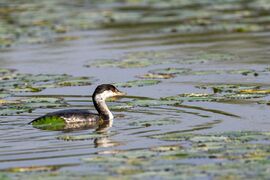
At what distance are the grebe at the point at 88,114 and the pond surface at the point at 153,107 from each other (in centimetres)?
A: 24

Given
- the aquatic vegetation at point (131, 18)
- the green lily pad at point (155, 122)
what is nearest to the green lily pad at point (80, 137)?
the green lily pad at point (155, 122)

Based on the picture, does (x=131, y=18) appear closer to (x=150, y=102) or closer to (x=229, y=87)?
(x=229, y=87)

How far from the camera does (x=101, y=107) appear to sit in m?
16.4

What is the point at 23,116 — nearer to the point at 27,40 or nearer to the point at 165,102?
the point at 165,102

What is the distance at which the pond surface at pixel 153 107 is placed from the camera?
39.2 feet

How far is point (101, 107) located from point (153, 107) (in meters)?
0.90

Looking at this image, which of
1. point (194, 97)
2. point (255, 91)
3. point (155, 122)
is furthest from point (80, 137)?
point (255, 91)

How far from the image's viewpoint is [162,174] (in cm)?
1127

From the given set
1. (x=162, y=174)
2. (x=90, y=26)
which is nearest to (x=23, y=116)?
(x=162, y=174)

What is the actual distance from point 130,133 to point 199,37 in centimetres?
1173

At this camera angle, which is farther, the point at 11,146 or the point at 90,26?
the point at 90,26

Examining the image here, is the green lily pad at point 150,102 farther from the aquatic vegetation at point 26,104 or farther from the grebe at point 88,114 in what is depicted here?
the aquatic vegetation at point 26,104

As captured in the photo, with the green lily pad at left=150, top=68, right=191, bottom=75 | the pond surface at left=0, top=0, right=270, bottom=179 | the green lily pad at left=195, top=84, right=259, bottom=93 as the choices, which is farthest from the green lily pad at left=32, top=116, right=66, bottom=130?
the green lily pad at left=150, top=68, right=191, bottom=75

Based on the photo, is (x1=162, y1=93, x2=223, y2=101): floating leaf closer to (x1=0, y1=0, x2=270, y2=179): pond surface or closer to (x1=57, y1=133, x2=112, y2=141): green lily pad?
(x1=0, y1=0, x2=270, y2=179): pond surface
